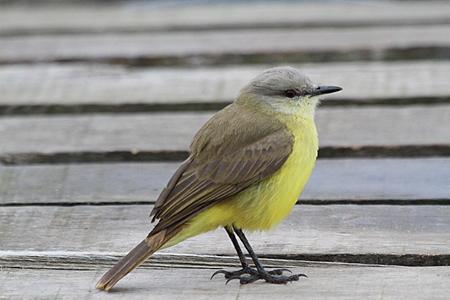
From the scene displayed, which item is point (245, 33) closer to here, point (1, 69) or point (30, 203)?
point (1, 69)

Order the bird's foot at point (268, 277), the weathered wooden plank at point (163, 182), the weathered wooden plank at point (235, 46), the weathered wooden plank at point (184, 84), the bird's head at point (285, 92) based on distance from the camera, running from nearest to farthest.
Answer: the bird's foot at point (268, 277) → the weathered wooden plank at point (163, 182) → the bird's head at point (285, 92) → the weathered wooden plank at point (184, 84) → the weathered wooden plank at point (235, 46)

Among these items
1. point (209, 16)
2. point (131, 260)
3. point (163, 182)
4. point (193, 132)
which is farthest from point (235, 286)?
point (209, 16)

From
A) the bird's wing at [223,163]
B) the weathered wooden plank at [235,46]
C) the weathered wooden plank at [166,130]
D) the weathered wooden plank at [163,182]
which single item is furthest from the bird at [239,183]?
the weathered wooden plank at [235,46]

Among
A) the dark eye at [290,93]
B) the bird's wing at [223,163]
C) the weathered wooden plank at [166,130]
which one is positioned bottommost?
the weathered wooden plank at [166,130]

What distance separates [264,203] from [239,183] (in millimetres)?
88

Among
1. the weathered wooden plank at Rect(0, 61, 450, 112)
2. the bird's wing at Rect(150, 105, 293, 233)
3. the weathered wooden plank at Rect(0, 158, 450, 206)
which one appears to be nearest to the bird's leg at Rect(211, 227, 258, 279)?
the bird's wing at Rect(150, 105, 293, 233)

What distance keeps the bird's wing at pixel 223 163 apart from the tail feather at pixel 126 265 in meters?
0.10

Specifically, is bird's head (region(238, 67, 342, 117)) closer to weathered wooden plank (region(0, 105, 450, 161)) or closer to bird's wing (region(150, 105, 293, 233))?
bird's wing (region(150, 105, 293, 233))

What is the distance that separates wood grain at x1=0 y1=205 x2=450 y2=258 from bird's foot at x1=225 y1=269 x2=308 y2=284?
144 mm

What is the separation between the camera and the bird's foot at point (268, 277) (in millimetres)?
2781

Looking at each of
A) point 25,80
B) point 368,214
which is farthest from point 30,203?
point 25,80

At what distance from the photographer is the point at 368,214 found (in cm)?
323

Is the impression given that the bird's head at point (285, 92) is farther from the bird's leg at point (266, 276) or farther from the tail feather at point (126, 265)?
the tail feather at point (126, 265)

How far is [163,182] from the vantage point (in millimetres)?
3594
